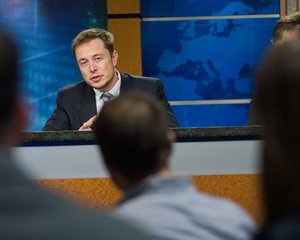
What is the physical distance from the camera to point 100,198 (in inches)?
105

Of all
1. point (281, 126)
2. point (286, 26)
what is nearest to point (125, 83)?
point (286, 26)

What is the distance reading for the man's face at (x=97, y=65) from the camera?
358 cm

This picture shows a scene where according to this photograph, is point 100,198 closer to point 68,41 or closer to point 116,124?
point 116,124

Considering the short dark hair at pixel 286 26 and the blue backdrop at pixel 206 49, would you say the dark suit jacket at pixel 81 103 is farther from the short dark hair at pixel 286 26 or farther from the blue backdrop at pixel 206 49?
the blue backdrop at pixel 206 49

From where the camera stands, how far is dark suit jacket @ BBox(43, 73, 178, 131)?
346 centimetres

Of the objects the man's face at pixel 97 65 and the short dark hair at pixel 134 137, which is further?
the man's face at pixel 97 65

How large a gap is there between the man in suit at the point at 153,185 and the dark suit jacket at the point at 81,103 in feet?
6.46

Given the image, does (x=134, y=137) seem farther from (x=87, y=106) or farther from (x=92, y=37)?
(x=92, y=37)

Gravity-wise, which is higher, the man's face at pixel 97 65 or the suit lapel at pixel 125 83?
the man's face at pixel 97 65

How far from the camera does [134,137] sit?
1.38 meters

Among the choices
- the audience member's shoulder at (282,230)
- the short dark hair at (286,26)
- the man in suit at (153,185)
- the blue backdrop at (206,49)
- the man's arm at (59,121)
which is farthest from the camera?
the blue backdrop at (206,49)

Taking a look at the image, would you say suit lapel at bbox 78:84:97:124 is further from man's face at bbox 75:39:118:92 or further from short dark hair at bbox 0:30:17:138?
short dark hair at bbox 0:30:17:138

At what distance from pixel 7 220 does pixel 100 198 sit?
204 centimetres

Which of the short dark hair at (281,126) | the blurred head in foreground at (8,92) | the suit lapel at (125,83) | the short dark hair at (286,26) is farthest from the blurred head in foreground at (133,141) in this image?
the suit lapel at (125,83)
